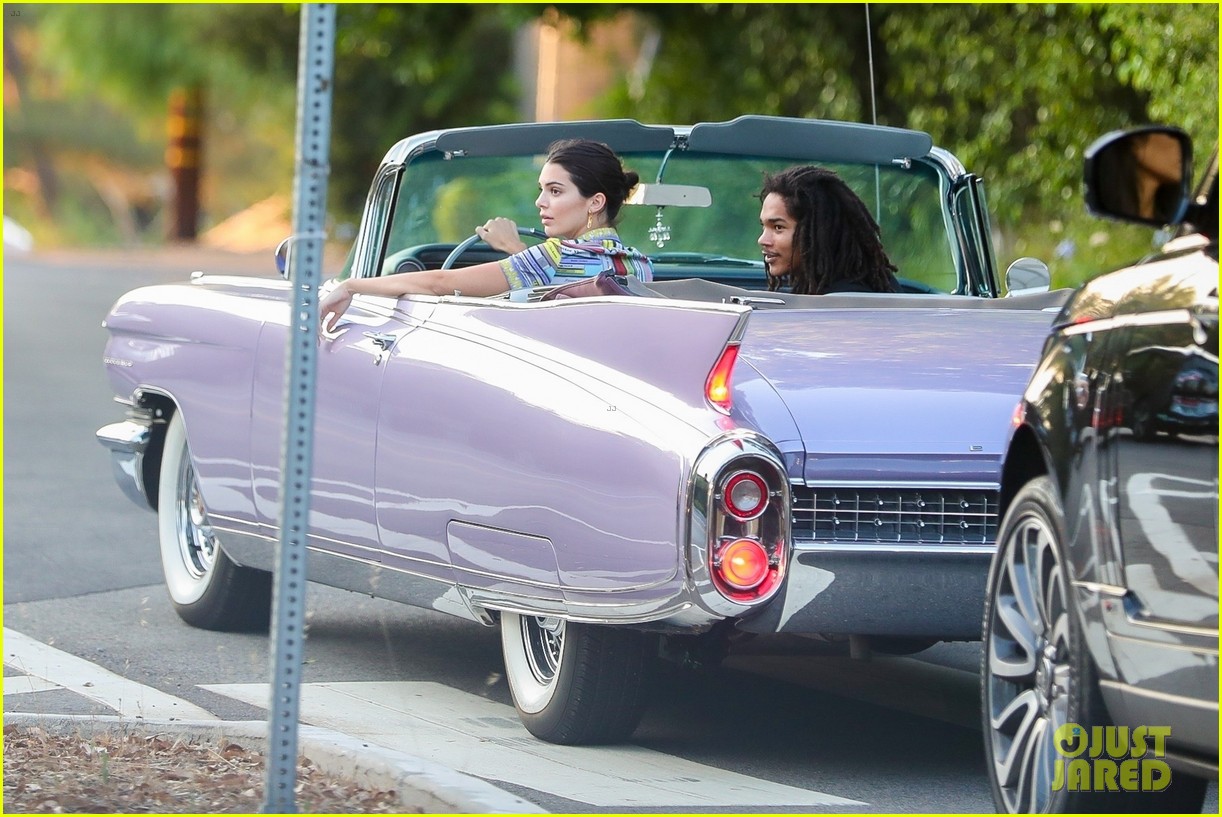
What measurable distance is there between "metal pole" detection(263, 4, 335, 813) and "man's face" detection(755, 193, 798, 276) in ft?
8.59

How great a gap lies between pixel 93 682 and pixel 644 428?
2.34m

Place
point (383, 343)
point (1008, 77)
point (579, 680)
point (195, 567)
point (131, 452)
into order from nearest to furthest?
point (579, 680) → point (383, 343) → point (195, 567) → point (131, 452) → point (1008, 77)

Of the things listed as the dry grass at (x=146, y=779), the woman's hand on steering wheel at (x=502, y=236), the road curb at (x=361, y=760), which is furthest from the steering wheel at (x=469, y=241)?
the dry grass at (x=146, y=779)

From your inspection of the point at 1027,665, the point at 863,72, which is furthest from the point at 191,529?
the point at 863,72

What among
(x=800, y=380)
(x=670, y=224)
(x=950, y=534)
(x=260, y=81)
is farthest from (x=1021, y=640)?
(x=260, y=81)

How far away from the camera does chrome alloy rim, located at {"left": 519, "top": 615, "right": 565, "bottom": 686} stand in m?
5.58

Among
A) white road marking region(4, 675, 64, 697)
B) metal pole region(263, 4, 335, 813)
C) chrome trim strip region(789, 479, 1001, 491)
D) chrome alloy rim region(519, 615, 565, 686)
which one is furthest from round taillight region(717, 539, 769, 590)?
white road marking region(4, 675, 64, 697)

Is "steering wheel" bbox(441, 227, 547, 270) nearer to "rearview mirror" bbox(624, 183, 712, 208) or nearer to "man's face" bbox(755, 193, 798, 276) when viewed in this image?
"rearview mirror" bbox(624, 183, 712, 208)

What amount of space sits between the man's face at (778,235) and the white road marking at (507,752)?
1.61 meters

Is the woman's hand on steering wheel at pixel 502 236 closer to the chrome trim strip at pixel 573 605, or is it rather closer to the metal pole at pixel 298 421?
the chrome trim strip at pixel 573 605

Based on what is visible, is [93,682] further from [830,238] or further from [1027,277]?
[1027,277]

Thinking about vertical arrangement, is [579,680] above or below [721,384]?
below

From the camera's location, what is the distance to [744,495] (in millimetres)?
4793

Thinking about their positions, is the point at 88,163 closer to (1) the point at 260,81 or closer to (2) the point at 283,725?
(1) the point at 260,81
